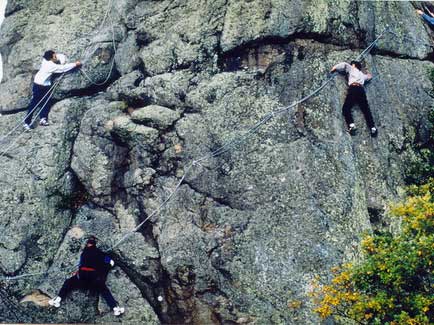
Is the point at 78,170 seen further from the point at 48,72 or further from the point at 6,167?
the point at 48,72

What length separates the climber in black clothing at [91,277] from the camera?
1681cm

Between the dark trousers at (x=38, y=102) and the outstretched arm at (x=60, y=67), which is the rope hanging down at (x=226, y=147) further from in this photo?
the outstretched arm at (x=60, y=67)

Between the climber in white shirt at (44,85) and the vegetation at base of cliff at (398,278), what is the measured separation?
12996 mm

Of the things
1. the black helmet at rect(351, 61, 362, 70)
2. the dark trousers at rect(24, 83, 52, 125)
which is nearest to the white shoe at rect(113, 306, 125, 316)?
the dark trousers at rect(24, 83, 52, 125)

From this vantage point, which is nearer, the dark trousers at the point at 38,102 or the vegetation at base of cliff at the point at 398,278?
the vegetation at base of cliff at the point at 398,278

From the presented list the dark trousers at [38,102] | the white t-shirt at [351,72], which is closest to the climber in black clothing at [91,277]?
the dark trousers at [38,102]

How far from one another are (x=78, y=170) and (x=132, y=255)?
13.1 feet

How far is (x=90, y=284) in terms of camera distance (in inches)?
668

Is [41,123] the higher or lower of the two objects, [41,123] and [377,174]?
the higher

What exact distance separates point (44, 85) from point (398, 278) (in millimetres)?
14789

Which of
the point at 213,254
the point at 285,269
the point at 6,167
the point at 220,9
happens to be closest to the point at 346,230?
the point at 285,269

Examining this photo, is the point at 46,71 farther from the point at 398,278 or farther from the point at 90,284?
the point at 398,278

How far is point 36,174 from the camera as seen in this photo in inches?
771

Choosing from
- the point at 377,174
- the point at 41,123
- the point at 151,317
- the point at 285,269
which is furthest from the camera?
the point at 41,123
